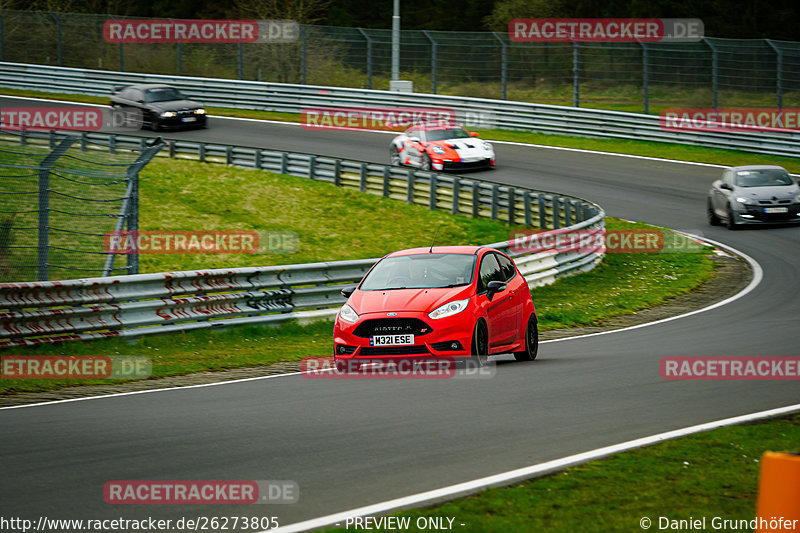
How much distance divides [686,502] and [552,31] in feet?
185

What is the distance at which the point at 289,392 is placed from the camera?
35.2ft

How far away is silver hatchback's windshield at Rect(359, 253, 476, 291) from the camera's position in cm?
1241

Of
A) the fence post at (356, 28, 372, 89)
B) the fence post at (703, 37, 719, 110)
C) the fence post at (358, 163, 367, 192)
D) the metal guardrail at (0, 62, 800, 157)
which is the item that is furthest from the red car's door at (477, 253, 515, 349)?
the fence post at (356, 28, 372, 89)

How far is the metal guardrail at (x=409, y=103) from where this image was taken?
117 ft

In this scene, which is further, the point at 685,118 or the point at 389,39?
the point at 389,39

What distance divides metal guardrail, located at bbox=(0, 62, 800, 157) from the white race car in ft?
24.8

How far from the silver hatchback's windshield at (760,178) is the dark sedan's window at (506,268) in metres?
13.5

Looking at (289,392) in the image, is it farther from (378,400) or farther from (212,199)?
(212,199)

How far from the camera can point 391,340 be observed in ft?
38.0

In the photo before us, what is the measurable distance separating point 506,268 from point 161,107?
28.0 meters

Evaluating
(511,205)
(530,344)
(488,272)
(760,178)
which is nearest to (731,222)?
(760,178)

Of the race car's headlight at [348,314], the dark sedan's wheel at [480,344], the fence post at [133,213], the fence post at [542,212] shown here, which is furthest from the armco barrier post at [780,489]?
the fence post at [542,212]

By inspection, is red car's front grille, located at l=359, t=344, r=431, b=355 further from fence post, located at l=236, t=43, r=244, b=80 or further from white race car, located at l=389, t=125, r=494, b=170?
fence post, located at l=236, t=43, r=244, b=80

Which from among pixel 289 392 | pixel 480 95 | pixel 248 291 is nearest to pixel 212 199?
pixel 248 291
